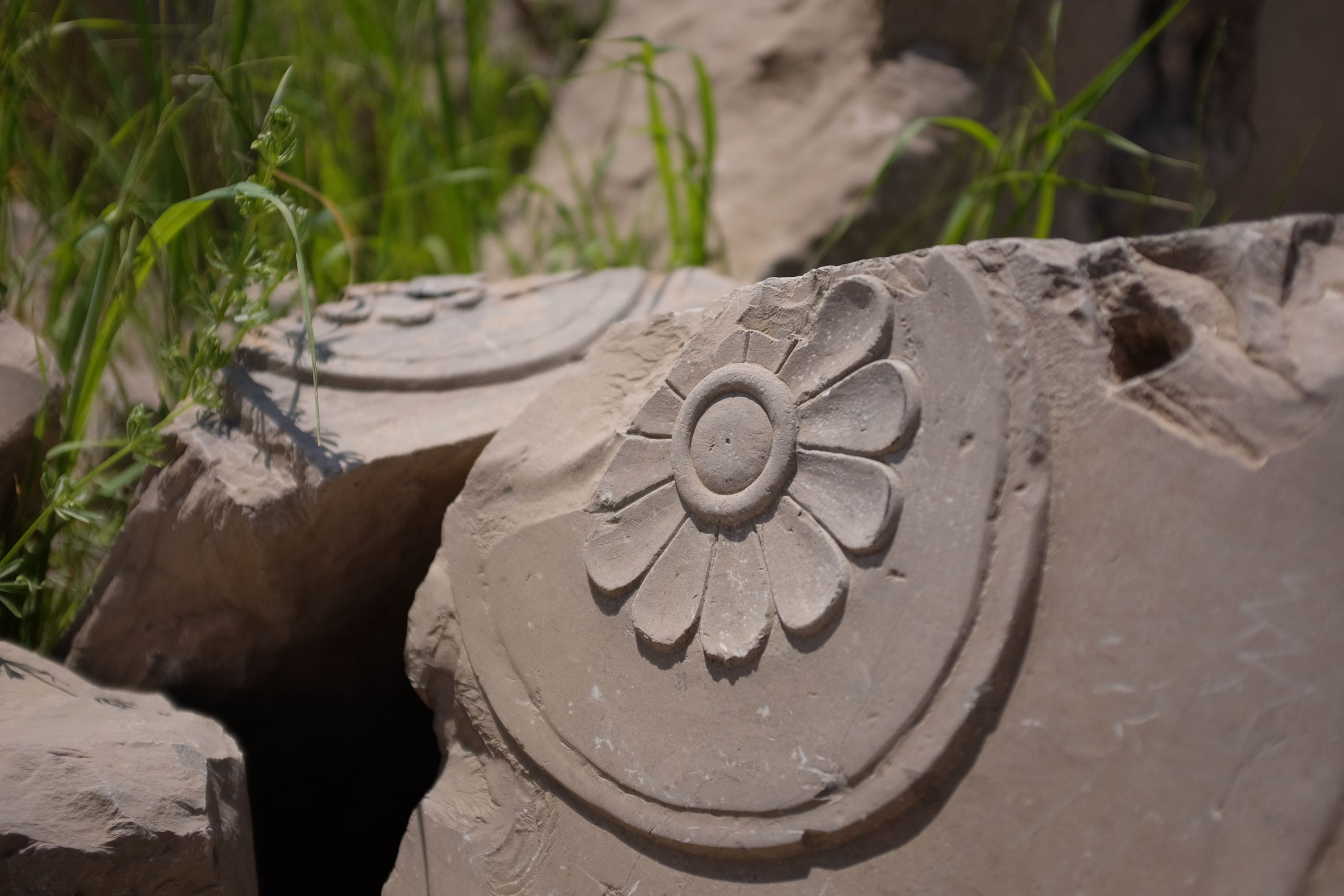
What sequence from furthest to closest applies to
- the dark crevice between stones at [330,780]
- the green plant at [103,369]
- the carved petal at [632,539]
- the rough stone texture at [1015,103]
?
the rough stone texture at [1015,103]
the dark crevice between stones at [330,780]
the green plant at [103,369]
the carved petal at [632,539]

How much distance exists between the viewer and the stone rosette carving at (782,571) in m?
0.88

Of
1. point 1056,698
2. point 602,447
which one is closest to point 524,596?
point 602,447

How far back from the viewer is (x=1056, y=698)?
83cm

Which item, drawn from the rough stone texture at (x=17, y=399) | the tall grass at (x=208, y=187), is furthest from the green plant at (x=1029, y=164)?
the rough stone texture at (x=17, y=399)

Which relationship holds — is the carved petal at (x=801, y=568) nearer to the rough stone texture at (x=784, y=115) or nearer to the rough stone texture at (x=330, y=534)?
the rough stone texture at (x=330, y=534)

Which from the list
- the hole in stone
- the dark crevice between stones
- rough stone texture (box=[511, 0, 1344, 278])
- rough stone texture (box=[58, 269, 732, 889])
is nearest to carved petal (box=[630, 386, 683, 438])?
rough stone texture (box=[58, 269, 732, 889])

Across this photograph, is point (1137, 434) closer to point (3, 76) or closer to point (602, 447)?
point (602, 447)

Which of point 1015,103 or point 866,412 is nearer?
point 866,412

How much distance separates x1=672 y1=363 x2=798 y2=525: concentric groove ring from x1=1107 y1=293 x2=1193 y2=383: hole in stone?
302 mm

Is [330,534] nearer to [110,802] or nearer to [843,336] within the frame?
[110,802]

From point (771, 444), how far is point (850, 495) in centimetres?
10

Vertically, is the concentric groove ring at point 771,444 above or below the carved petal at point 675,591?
above

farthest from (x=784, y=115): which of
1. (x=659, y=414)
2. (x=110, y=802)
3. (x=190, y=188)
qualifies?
(x=110, y=802)

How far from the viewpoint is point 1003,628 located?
85 centimetres
